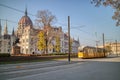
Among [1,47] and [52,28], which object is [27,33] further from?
[52,28]

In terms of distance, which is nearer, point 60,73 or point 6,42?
point 60,73

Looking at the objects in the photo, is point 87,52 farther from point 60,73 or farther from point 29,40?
point 29,40

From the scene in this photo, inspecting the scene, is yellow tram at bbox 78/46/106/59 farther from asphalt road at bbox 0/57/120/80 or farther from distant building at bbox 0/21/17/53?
distant building at bbox 0/21/17/53

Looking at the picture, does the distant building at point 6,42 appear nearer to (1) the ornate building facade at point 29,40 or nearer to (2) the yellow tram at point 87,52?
(1) the ornate building facade at point 29,40

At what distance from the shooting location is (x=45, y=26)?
5491 cm

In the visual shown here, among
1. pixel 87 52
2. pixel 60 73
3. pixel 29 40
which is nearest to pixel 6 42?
pixel 29 40

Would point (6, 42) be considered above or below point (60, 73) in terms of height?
above

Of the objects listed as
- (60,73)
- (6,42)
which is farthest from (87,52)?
(6,42)

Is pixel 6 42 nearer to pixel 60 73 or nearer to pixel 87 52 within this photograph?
pixel 87 52

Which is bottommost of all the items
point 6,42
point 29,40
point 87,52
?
point 87,52

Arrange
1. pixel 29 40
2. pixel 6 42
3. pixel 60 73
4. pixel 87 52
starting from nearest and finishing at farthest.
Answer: pixel 60 73, pixel 87 52, pixel 29 40, pixel 6 42

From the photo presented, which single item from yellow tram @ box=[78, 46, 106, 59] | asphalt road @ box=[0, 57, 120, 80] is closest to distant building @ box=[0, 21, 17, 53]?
yellow tram @ box=[78, 46, 106, 59]

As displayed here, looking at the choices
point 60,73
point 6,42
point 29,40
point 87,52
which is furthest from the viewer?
point 6,42

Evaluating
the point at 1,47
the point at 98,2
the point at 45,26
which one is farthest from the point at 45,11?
the point at 1,47
